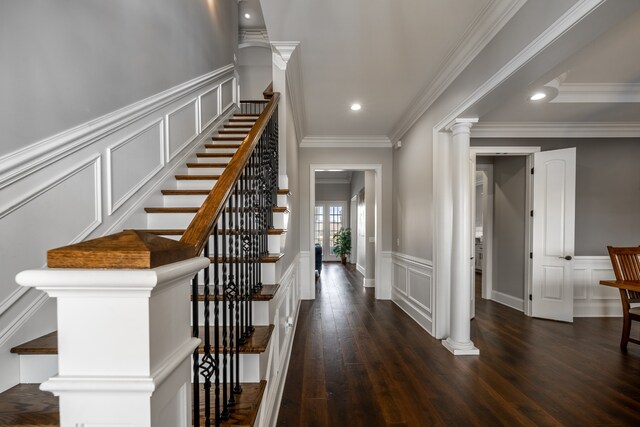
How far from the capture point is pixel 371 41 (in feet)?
9.04

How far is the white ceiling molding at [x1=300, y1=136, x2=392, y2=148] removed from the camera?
5.57m

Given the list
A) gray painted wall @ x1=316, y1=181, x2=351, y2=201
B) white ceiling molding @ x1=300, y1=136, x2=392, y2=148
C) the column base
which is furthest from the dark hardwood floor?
gray painted wall @ x1=316, y1=181, x2=351, y2=201

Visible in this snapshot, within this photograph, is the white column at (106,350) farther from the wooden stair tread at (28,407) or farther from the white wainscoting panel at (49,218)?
the white wainscoting panel at (49,218)

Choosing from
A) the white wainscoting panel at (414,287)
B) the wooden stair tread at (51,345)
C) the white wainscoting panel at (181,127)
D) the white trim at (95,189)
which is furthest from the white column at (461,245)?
the white trim at (95,189)

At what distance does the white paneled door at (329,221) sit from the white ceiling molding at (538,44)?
9149 mm

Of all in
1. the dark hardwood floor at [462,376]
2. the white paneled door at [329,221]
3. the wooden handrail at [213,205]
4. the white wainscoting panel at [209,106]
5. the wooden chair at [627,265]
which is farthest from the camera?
the white paneled door at [329,221]

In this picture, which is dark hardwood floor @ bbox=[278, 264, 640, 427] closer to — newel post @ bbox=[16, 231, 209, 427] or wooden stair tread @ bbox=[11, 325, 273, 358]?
wooden stair tread @ bbox=[11, 325, 273, 358]

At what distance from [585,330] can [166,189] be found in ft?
16.4

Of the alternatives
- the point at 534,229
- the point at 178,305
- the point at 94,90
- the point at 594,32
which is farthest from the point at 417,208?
the point at 178,305

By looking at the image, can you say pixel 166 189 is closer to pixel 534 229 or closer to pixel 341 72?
pixel 341 72

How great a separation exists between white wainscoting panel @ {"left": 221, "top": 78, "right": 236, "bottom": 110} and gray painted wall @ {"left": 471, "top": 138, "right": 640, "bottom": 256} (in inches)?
163

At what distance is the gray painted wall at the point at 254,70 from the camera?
7.05 m

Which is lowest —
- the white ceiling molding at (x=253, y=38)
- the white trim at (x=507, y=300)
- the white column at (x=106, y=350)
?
the white trim at (x=507, y=300)

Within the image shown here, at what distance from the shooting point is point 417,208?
427 cm
